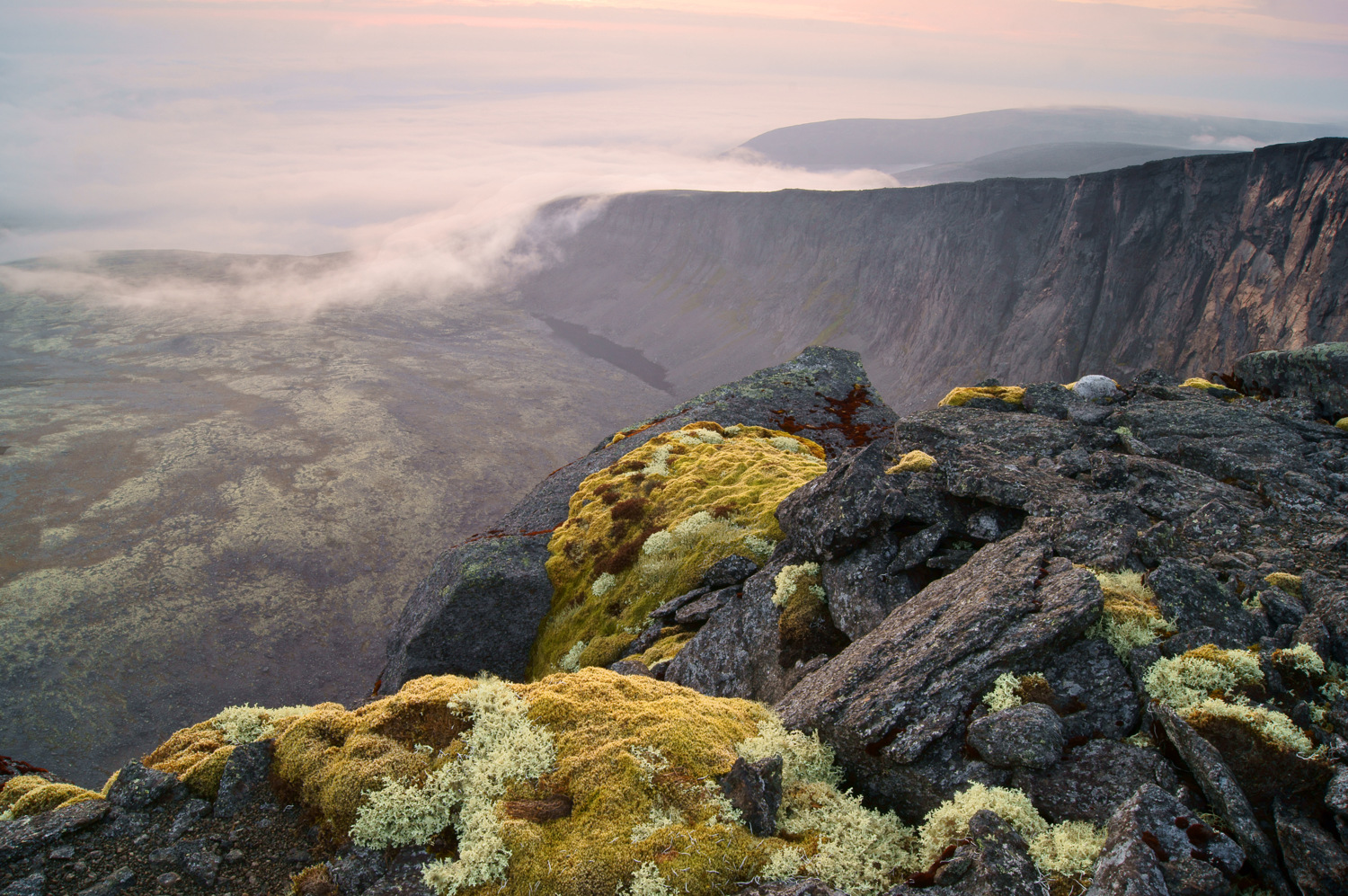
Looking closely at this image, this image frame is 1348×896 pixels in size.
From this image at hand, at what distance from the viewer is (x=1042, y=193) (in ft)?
370

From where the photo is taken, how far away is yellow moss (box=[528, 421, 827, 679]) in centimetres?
2156

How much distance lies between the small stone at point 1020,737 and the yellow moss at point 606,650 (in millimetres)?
12292

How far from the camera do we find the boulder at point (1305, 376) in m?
22.5

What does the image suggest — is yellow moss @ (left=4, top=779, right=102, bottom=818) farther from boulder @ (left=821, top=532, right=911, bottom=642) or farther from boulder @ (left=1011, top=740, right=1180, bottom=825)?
boulder @ (left=821, top=532, right=911, bottom=642)

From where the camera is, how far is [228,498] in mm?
82062

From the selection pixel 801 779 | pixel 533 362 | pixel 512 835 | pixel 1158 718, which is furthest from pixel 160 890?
pixel 533 362

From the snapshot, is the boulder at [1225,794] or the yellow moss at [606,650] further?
the yellow moss at [606,650]

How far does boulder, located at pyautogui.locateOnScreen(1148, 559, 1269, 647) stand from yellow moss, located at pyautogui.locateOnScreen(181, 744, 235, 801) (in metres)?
14.3

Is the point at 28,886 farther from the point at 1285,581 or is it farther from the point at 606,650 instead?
the point at 1285,581

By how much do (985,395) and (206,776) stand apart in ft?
81.9

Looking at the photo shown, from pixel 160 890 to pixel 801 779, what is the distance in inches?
322

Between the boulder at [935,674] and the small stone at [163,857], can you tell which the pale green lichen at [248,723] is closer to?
the small stone at [163,857]

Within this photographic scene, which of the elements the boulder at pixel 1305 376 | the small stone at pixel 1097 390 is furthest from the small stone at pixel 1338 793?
the boulder at pixel 1305 376

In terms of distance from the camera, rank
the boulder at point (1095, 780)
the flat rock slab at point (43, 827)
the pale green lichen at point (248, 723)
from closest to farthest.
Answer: the boulder at point (1095, 780) → the flat rock slab at point (43, 827) → the pale green lichen at point (248, 723)
